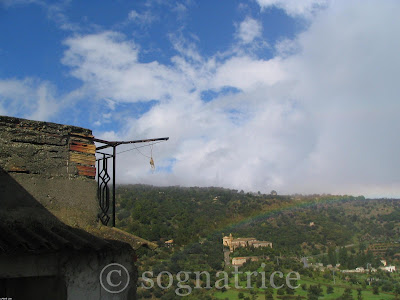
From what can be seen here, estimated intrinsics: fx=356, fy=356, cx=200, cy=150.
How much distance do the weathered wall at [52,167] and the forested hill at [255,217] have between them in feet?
68.7

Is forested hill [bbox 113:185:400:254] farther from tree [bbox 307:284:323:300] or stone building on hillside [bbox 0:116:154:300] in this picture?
stone building on hillside [bbox 0:116:154:300]

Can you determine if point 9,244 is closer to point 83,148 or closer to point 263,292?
point 83,148

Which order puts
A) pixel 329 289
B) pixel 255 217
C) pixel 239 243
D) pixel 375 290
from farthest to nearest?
pixel 239 243
pixel 375 290
pixel 255 217
pixel 329 289

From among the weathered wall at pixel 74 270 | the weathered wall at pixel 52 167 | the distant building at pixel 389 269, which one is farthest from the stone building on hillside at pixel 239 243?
the weathered wall at pixel 74 270

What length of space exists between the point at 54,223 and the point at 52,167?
891mm

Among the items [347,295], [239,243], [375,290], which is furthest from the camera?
[239,243]

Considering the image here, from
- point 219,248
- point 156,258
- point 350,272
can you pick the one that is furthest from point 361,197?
point 156,258

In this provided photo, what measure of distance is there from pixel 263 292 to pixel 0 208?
2848cm

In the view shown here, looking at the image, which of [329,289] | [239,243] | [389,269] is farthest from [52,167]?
[389,269]

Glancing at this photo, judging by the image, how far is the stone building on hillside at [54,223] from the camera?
4.14 meters

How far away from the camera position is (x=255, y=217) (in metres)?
33.1

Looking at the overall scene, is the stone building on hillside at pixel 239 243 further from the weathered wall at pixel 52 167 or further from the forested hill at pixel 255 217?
Answer: the weathered wall at pixel 52 167

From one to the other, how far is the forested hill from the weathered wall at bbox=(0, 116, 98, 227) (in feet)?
68.7

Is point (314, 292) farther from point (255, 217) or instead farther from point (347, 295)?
point (255, 217)
